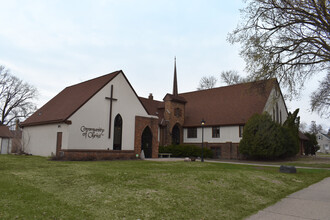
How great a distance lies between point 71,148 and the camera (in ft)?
63.4

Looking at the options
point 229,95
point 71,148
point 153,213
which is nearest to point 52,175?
point 153,213

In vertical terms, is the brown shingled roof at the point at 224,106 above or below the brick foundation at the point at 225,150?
above

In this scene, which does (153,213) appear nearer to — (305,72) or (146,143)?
(305,72)

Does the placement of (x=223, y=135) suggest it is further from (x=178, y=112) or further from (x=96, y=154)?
(x=96, y=154)

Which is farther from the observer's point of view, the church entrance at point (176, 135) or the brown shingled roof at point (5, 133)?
the church entrance at point (176, 135)

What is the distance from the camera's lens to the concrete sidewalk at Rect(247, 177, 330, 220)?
6418 millimetres

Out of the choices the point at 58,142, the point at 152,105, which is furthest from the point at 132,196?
the point at 152,105

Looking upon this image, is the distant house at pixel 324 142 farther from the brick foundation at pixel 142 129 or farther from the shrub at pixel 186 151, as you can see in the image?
the brick foundation at pixel 142 129

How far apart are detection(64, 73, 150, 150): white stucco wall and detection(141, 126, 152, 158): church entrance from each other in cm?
180

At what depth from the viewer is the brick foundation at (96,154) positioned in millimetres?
18266

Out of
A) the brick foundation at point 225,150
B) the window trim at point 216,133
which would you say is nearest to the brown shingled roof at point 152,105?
the window trim at point 216,133

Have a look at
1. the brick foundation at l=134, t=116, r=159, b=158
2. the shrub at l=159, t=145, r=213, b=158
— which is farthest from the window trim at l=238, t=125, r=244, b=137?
the brick foundation at l=134, t=116, r=159, b=158

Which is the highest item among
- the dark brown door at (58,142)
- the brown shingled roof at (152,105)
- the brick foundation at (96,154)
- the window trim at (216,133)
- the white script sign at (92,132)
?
the brown shingled roof at (152,105)

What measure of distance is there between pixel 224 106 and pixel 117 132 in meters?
17.3
